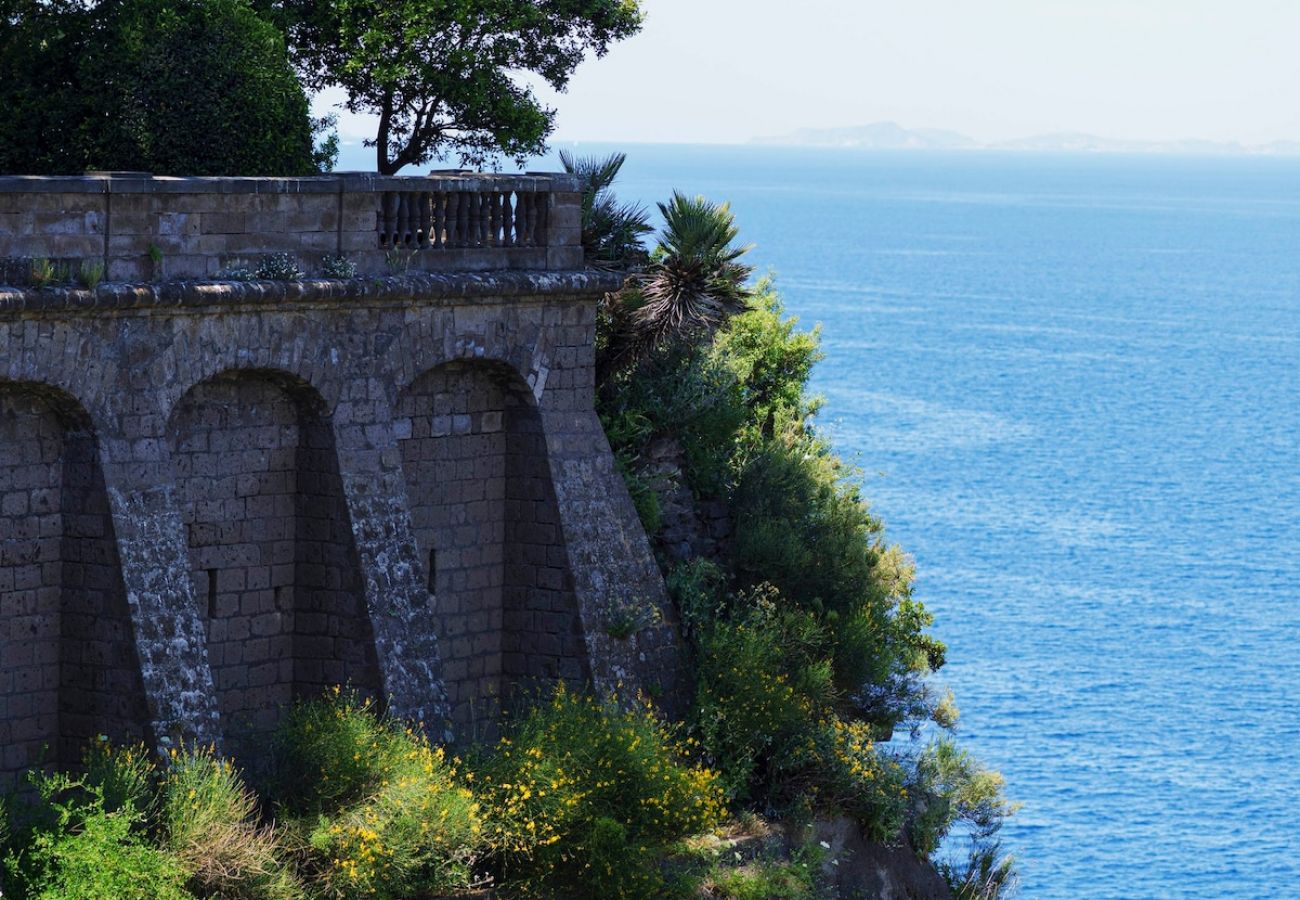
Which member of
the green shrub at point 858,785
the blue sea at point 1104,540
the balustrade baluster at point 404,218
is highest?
the balustrade baluster at point 404,218

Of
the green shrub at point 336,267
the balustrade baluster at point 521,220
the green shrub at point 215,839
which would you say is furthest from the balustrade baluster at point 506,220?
the green shrub at point 215,839

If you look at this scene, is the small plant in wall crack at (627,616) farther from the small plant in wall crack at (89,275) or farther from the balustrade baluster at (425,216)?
the small plant in wall crack at (89,275)

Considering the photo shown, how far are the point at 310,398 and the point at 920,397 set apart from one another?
221 feet

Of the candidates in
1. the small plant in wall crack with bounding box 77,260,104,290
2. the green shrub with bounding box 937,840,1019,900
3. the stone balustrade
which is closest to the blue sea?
the green shrub with bounding box 937,840,1019,900

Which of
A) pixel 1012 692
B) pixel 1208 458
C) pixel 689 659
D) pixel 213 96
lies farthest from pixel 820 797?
pixel 1208 458

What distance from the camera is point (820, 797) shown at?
981 inches

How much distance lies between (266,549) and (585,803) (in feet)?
13.0

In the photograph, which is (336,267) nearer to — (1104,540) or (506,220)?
(506,220)

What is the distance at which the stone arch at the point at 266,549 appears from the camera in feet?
71.3

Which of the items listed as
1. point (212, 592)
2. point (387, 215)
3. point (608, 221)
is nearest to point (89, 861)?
point (212, 592)

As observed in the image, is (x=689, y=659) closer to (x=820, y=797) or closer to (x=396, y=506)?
(x=820, y=797)

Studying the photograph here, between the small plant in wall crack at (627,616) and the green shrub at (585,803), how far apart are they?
1599 mm

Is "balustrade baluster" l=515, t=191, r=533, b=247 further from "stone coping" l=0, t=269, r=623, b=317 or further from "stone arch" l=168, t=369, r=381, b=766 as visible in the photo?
"stone arch" l=168, t=369, r=381, b=766

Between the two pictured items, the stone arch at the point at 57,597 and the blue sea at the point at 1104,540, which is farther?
the blue sea at the point at 1104,540
